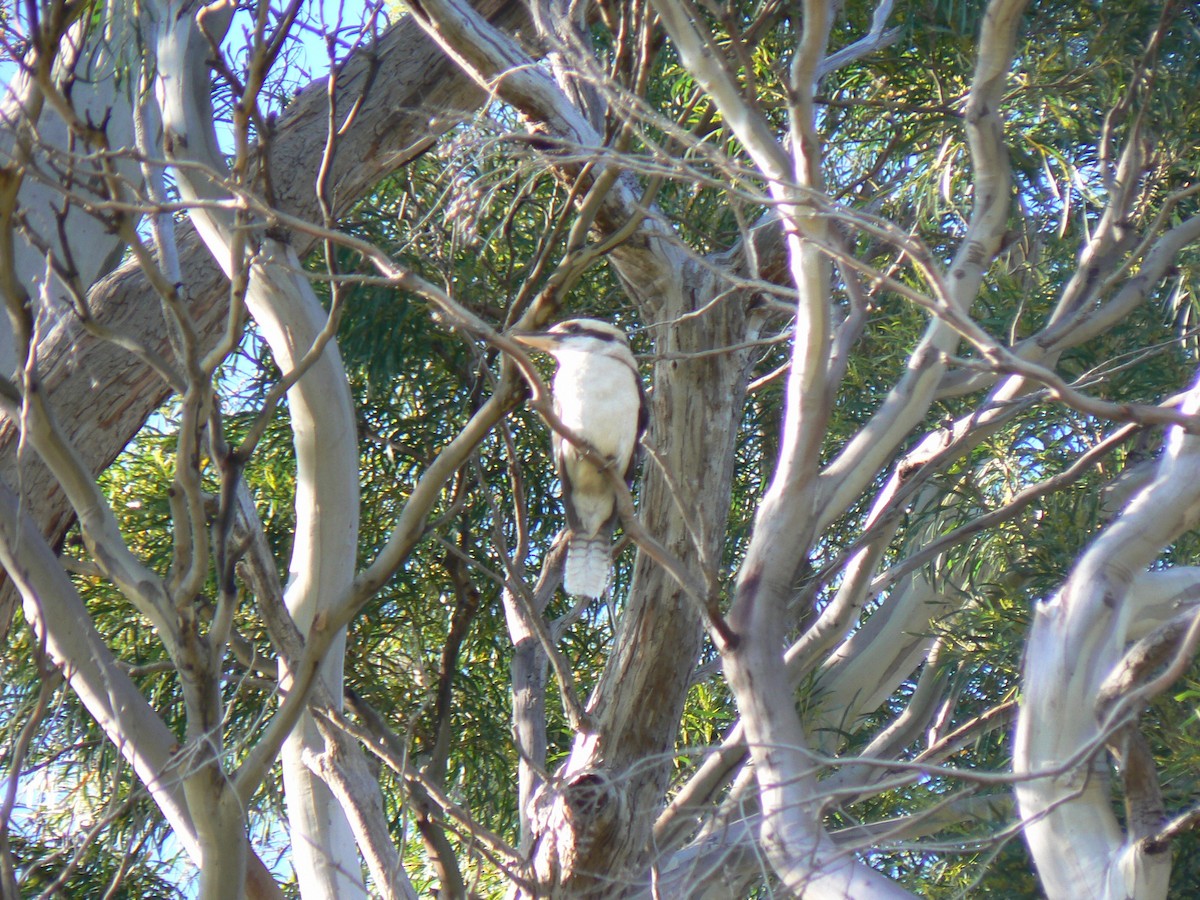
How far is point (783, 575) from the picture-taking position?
216 cm

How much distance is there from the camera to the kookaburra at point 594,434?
3283 millimetres

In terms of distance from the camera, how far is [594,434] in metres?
3.34

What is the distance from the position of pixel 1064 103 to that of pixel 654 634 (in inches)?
82.6

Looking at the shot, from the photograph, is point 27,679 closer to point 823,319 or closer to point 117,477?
point 117,477

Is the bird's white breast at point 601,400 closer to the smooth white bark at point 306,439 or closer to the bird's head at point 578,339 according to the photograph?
the bird's head at point 578,339

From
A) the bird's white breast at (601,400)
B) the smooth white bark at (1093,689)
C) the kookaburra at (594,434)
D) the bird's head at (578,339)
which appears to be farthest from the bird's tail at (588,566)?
the smooth white bark at (1093,689)

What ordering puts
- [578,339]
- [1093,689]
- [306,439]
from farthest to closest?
1. [578,339]
2. [306,439]
3. [1093,689]

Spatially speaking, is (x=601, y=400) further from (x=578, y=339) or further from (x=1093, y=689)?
(x=1093, y=689)

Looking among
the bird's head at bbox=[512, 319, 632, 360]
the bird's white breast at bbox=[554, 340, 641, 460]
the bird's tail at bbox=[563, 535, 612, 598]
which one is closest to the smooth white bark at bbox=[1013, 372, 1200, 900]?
the bird's tail at bbox=[563, 535, 612, 598]

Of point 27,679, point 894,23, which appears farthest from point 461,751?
point 894,23

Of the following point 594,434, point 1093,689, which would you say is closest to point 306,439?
point 594,434

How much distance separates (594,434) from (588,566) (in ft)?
1.09

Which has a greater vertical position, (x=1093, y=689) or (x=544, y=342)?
(x=544, y=342)

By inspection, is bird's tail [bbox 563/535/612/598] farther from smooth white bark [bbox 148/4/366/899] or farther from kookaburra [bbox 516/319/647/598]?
smooth white bark [bbox 148/4/366/899]
